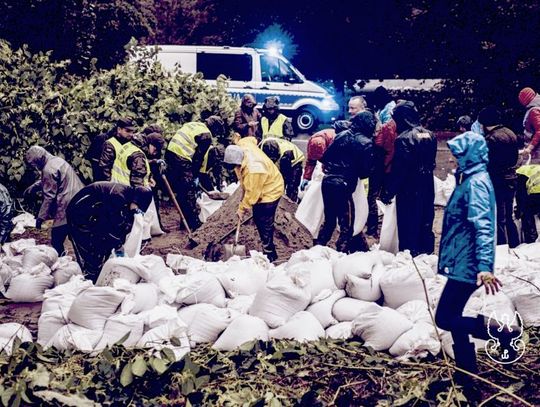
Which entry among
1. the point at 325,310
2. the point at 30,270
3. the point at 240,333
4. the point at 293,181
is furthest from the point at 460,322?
the point at 293,181

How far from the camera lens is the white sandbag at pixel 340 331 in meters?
6.28

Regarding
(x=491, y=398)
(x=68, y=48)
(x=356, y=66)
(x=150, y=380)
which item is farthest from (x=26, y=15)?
(x=491, y=398)

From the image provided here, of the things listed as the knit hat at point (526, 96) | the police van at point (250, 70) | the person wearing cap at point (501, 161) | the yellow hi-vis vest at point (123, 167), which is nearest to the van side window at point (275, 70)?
the police van at point (250, 70)

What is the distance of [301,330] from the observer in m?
6.27

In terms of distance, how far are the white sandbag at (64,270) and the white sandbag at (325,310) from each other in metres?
2.42

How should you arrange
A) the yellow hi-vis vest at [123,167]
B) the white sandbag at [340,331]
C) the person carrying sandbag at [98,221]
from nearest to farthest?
the white sandbag at [340,331], the person carrying sandbag at [98,221], the yellow hi-vis vest at [123,167]

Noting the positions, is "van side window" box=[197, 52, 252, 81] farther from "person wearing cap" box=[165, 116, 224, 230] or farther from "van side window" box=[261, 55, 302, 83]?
"person wearing cap" box=[165, 116, 224, 230]

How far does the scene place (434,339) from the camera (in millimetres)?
5902

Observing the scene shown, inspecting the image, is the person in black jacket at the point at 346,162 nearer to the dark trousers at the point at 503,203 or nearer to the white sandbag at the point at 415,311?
the dark trousers at the point at 503,203

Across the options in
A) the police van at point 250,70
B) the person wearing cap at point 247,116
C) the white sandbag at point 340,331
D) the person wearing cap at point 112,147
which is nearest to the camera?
the white sandbag at point 340,331

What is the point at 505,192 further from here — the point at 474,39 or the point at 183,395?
the point at 474,39

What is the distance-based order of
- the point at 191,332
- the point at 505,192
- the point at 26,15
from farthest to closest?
the point at 26,15 → the point at 505,192 → the point at 191,332

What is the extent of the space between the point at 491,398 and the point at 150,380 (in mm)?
2006

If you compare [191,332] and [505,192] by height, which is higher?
[505,192]
